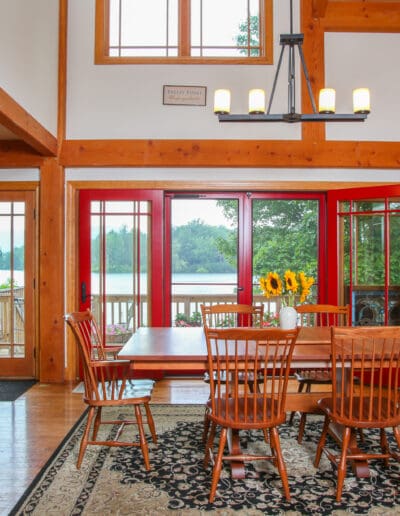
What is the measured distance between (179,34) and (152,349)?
3.52m

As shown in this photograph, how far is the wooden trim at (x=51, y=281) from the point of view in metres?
4.61

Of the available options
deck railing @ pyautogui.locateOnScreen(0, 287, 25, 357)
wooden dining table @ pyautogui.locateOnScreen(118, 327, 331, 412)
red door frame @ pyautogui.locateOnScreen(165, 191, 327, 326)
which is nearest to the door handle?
deck railing @ pyautogui.locateOnScreen(0, 287, 25, 357)

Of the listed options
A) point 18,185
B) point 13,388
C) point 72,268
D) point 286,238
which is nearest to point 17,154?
point 18,185

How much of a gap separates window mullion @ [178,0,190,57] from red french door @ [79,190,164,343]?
1517 mm

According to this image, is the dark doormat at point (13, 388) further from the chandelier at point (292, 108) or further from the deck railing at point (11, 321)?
the chandelier at point (292, 108)

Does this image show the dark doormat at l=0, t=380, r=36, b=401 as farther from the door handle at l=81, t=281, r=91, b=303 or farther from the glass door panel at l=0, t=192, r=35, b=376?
the door handle at l=81, t=281, r=91, b=303

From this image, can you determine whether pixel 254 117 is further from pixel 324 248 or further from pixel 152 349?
pixel 324 248

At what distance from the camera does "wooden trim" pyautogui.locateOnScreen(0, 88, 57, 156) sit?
3240mm

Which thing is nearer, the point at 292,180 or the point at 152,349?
the point at 152,349

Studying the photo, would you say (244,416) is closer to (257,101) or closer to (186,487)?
(186,487)

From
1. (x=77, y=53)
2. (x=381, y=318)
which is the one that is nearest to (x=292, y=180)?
(x=381, y=318)

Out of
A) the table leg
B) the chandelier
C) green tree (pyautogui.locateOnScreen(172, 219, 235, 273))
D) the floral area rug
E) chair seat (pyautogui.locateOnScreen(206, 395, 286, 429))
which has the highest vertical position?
the chandelier

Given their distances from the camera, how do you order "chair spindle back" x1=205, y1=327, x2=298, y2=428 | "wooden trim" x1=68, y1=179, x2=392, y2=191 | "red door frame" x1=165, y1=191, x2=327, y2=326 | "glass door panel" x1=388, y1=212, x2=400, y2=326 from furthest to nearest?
"red door frame" x1=165, y1=191, x2=327, y2=326
"wooden trim" x1=68, y1=179, x2=392, y2=191
"glass door panel" x1=388, y1=212, x2=400, y2=326
"chair spindle back" x1=205, y1=327, x2=298, y2=428

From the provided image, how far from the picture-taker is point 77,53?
15.4 ft
